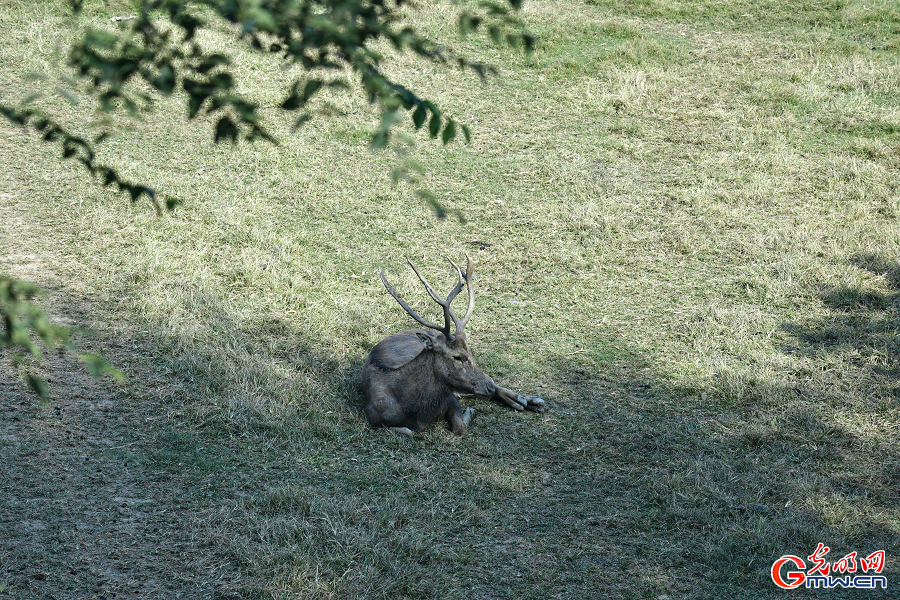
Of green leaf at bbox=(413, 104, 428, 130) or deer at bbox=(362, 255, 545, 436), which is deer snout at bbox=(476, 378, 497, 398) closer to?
deer at bbox=(362, 255, 545, 436)

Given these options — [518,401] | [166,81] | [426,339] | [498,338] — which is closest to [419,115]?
[166,81]

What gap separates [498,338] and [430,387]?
4.77 feet

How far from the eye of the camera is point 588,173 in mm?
11375

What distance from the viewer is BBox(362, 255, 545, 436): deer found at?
672 centimetres

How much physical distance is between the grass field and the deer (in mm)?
166

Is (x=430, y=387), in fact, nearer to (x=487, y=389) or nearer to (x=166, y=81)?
(x=487, y=389)

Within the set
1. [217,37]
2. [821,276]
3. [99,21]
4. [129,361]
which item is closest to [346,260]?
[129,361]

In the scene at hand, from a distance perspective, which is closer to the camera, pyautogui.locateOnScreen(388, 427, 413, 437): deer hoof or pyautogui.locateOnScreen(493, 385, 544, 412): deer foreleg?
pyautogui.locateOnScreen(388, 427, 413, 437): deer hoof

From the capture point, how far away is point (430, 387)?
22.2 ft

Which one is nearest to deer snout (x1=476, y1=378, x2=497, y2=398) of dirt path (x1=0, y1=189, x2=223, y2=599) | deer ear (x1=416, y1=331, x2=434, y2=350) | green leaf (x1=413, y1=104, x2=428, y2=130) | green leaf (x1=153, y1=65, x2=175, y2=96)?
deer ear (x1=416, y1=331, x2=434, y2=350)

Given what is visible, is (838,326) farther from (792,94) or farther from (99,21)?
(99,21)

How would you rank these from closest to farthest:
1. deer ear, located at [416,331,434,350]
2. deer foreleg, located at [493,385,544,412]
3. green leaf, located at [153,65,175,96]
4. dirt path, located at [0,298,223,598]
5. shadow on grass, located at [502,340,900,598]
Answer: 1. green leaf, located at [153,65,175,96]
2. dirt path, located at [0,298,223,598]
3. shadow on grass, located at [502,340,900,598]
4. deer ear, located at [416,331,434,350]
5. deer foreleg, located at [493,385,544,412]

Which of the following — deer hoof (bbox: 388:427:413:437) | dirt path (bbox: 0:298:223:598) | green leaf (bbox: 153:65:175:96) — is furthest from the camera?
deer hoof (bbox: 388:427:413:437)

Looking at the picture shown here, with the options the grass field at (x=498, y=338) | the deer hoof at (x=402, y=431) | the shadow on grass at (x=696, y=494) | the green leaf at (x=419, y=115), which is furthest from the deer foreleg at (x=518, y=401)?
the green leaf at (x=419, y=115)
